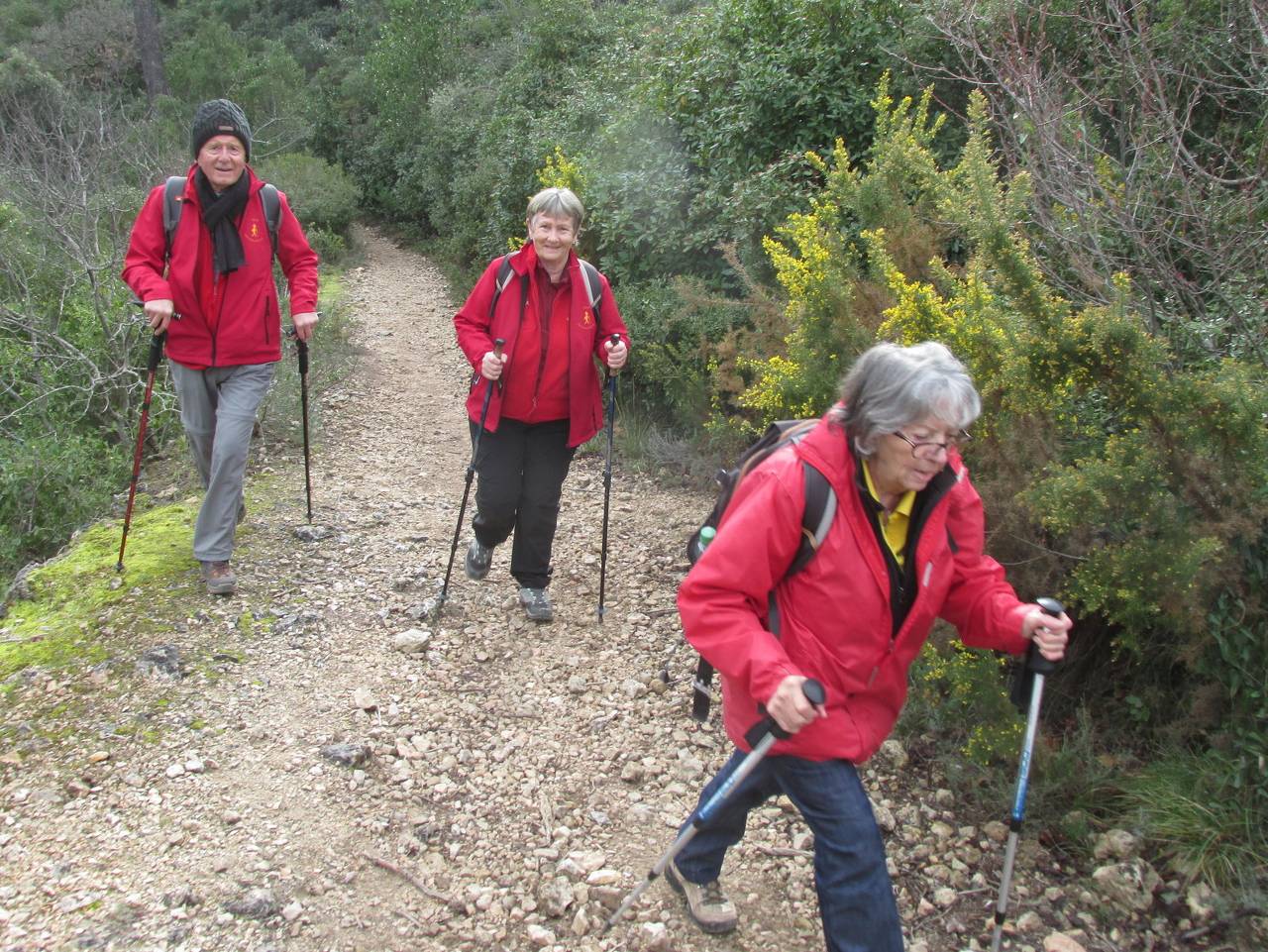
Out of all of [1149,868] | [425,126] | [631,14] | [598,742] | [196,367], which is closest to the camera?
[1149,868]

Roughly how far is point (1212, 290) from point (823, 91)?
4.37 m

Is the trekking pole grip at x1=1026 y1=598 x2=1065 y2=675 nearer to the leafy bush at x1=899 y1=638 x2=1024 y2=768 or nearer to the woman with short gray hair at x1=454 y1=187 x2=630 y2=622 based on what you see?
the leafy bush at x1=899 y1=638 x2=1024 y2=768

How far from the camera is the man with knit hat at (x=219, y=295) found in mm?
4770

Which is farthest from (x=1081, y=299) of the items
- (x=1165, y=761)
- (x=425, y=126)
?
(x=425, y=126)

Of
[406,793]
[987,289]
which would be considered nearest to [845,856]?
[406,793]

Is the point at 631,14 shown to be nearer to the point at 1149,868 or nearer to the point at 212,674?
the point at 212,674

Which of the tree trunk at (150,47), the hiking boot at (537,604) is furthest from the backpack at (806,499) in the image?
the tree trunk at (150,47)

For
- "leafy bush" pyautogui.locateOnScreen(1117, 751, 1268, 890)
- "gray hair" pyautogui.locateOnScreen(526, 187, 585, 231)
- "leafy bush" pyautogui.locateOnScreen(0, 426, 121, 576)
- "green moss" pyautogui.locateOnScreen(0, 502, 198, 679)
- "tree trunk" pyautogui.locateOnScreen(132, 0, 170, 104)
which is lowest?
"leafy bush" pyautogui.locateOnScreen(0, 426, 121, 576)

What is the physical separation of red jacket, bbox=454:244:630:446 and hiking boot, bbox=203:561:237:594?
1500 mm

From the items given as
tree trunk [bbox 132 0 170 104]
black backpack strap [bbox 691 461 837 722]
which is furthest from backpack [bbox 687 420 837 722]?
tree trunk [bbox 132 0 170 104]

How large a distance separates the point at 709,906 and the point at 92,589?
3.58 m

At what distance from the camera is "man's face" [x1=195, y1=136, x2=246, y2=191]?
473cm

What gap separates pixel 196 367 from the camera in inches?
197

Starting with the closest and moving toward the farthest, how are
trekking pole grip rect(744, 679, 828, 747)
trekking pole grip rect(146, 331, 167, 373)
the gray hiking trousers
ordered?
trekking pole grip rect(744, 679, 828, 747) < trekking pole grip rect(146, 331, 167, 373) < the gray hiking trousers
